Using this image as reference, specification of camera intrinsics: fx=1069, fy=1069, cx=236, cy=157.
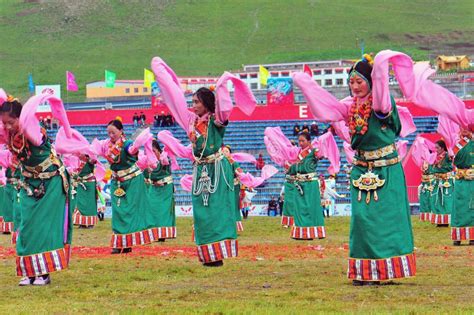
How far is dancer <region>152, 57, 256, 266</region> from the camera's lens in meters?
14.2

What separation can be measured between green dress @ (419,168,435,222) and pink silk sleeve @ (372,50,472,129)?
53.6ft

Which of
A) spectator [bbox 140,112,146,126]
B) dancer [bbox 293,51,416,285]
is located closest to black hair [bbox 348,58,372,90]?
dancer [bbox 293,51,416,285]

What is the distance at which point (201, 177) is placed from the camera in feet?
46.8

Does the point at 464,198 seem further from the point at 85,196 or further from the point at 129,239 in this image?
the point at 85,196

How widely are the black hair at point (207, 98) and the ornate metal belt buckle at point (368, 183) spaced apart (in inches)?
123

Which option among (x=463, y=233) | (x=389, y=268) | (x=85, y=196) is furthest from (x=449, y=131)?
(x=85, y=196)

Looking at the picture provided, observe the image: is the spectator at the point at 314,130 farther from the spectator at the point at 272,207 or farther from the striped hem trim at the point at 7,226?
the striped hem trim at the point at 7,226

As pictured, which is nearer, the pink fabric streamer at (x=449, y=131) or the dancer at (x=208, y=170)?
the dancer at (x=208, y=170)

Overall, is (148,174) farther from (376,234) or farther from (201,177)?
(376,234)

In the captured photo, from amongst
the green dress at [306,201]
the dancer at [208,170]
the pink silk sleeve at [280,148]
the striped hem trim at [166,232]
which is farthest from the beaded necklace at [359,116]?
the striped hem trim at [166,232]

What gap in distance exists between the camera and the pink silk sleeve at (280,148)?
2242cm

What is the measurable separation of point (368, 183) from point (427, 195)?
18.5 meters

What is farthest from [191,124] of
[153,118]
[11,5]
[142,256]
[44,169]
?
[11,5]

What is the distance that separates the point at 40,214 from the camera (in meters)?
12.6
